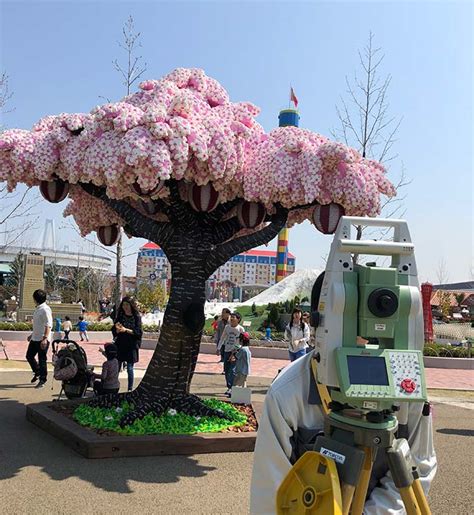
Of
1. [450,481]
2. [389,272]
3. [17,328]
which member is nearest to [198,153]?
[389,272]

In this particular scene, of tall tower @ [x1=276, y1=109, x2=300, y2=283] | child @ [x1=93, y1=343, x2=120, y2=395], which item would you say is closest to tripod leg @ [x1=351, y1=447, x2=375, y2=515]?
child @ [x1=93, y1=343, x2=120, y2=395]

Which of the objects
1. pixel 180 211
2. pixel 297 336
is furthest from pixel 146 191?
pixel 297 336

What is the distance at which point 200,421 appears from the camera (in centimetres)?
615

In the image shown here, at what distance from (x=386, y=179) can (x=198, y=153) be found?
2.04 metres

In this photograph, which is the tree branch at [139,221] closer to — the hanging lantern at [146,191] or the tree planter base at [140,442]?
the hanging lantern at [146,191]

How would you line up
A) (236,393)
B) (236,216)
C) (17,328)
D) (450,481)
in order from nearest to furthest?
(450,481) < (236,216) < (236,393) < (17,328)

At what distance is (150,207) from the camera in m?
7.02

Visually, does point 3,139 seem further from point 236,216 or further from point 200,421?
point 200,421

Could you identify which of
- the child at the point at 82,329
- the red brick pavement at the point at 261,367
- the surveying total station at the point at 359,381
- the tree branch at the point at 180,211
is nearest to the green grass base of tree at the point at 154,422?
the tree branch at the point at 180,211

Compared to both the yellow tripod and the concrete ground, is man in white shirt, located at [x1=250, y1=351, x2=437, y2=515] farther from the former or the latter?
the concrete ground

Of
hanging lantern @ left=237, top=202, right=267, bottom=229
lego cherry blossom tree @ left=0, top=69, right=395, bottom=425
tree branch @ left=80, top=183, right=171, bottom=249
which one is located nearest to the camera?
lego cherry blossom tree @ left=0, top=69, right=395, bottom=425

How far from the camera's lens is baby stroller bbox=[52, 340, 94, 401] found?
735cm

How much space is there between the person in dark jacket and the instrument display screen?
258 inches

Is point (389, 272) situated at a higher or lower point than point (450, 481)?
higher
